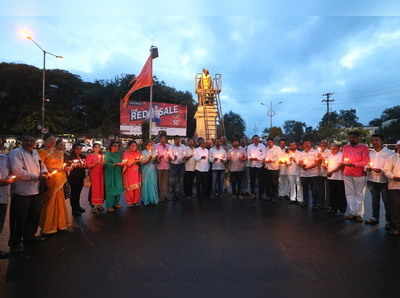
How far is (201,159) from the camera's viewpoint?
9.56 metres

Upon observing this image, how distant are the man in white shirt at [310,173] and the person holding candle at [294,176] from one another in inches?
13.6

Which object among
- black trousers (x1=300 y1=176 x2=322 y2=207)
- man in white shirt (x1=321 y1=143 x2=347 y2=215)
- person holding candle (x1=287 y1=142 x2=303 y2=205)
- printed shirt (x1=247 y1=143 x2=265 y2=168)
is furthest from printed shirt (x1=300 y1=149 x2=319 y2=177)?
printed shirt (x1=247 y1=143 x2=265 y2=168)

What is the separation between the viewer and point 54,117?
3703 cm

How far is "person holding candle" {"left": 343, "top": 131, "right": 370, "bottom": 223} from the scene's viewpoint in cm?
666

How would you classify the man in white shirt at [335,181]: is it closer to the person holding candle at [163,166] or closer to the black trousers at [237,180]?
the black trousers at [237,180]

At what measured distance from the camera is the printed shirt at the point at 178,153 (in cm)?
925

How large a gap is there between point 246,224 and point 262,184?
335 cm

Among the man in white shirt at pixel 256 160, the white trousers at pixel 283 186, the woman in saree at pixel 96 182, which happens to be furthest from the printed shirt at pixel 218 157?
the woman in saree at pixel 96 182

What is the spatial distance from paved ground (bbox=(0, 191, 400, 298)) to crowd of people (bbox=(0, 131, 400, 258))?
618 mm

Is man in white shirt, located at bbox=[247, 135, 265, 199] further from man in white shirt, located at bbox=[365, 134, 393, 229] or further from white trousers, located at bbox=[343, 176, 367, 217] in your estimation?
man in white shirt, located at bbox=[365, 134, 393, 229]

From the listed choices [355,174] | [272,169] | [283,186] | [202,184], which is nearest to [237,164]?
[272,169]

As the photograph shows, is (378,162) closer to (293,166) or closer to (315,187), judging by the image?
(315,187)

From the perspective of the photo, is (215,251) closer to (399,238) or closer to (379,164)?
(399,238)

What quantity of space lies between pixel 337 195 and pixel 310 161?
1.10 m
